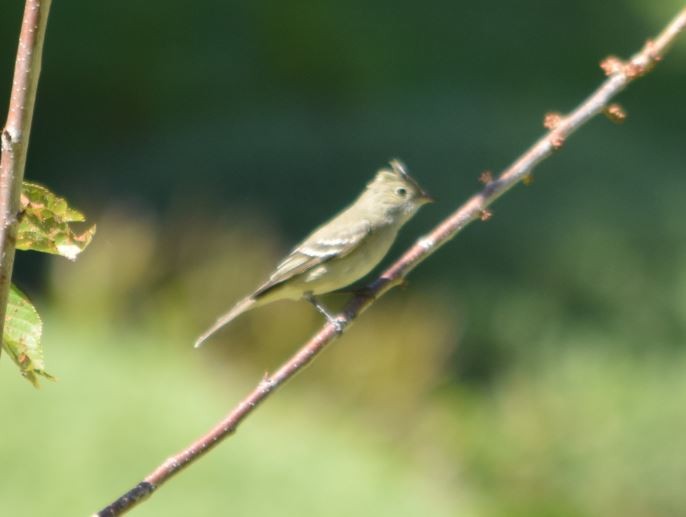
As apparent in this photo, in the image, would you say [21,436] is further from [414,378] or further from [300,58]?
[300,58]

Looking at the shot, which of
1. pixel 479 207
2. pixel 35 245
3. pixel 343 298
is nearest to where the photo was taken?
pixel 35 245

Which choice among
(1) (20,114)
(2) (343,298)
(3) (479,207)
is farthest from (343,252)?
(2) (343,298)

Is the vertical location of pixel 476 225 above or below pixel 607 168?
below

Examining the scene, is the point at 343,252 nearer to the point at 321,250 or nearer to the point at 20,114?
the point at 321,250

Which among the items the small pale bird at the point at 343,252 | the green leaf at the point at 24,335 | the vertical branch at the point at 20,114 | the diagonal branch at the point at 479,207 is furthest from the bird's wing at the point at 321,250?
the vertical branch at the point at 20,114

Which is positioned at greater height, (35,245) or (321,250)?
(35,245)

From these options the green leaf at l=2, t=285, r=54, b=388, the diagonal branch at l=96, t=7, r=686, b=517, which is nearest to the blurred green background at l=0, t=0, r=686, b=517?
the diagonal branch at l=96, t=7, r=686, b=517

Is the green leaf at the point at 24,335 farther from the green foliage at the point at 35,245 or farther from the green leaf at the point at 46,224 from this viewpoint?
the green leaf at the point at 46,224

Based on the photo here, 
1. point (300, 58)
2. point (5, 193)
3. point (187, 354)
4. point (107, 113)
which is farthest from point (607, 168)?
point (5, 193)
